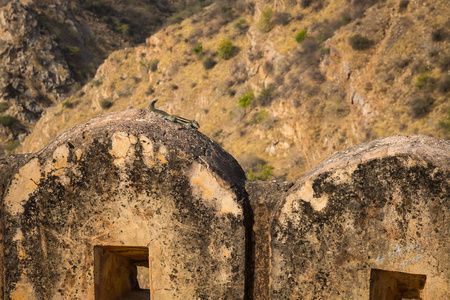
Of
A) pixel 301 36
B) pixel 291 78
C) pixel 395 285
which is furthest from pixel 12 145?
pixel 395 285

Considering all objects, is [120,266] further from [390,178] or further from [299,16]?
[299,16]

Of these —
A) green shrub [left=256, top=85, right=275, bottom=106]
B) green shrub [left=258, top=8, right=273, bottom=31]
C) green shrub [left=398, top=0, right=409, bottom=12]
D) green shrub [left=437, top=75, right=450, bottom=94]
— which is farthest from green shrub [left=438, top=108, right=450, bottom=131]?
green shrub [left=258, top=8, right=273, bottom=31]

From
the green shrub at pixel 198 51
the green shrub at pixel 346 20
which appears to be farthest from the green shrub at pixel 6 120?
the green shrub at pixel 346 20

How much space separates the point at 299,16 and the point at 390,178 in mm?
22246

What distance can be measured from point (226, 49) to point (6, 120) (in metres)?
17.4

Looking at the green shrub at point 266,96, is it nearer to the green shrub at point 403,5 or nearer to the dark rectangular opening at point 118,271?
the green shrub at point 403,5

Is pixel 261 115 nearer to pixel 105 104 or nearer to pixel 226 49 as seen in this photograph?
pixel 226 49

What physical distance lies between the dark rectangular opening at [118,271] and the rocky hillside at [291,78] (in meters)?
12.6

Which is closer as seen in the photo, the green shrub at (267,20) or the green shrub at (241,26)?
the green shrub at (267,20)

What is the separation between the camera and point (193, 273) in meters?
2.75

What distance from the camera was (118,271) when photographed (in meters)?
3.26

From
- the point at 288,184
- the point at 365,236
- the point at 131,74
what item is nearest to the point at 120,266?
the point at 288,184

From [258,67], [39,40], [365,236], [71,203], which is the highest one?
[39,40]

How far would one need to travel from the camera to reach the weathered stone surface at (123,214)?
2742 millimetres
